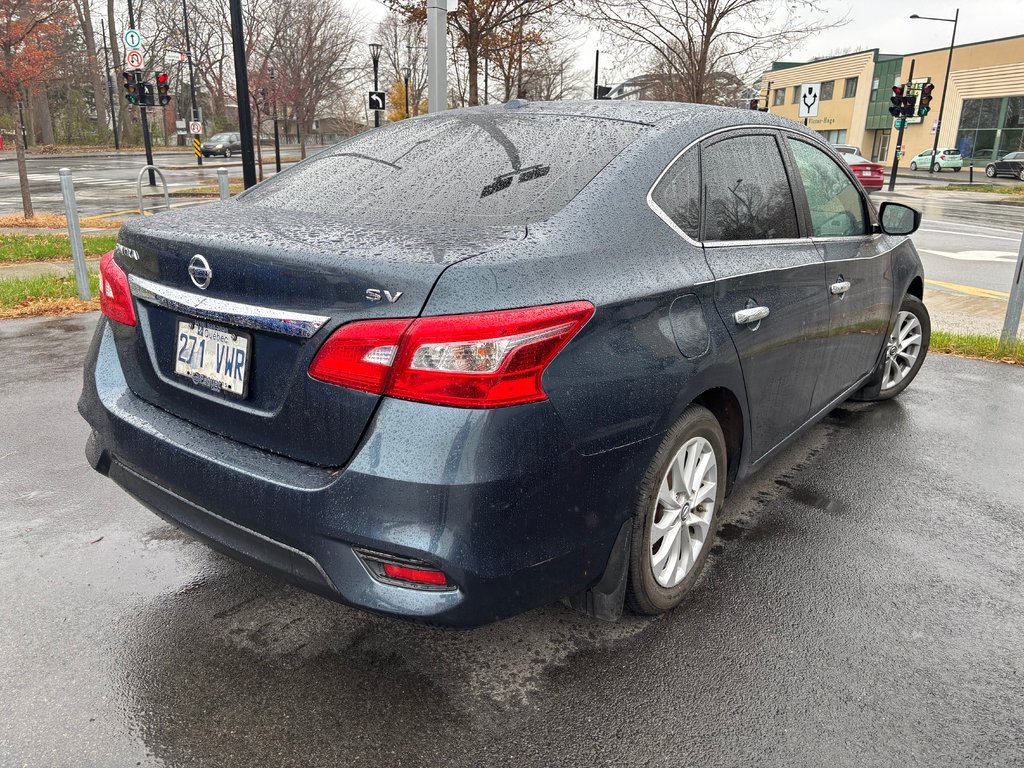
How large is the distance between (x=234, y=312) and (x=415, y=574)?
0.84 m

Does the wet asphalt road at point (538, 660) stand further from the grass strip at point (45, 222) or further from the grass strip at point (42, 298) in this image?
the grass strip at point (45, 222)

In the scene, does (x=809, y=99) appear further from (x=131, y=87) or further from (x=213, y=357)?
(x=213, y=357)

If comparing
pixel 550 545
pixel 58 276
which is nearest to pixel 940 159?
pixel 58 276

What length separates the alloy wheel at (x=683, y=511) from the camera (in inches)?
100

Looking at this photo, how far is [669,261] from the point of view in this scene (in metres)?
2.40

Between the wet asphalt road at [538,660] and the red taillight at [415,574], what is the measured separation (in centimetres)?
49

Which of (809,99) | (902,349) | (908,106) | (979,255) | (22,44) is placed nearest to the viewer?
(902,349)

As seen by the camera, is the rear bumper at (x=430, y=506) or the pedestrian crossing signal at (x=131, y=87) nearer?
the rear bumper at (x=430, y=506)

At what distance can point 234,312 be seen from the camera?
2.11 m

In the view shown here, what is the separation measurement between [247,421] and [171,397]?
0.38 m

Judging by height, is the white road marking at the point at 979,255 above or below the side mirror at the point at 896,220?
below

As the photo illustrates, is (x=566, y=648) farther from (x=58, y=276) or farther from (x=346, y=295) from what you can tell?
(x=58, y=276)

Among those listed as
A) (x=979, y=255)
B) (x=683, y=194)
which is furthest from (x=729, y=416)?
(x=979, y=255)

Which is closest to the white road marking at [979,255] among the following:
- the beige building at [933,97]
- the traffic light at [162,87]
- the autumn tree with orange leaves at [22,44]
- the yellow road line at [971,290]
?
the yellow road line at [971,290]
